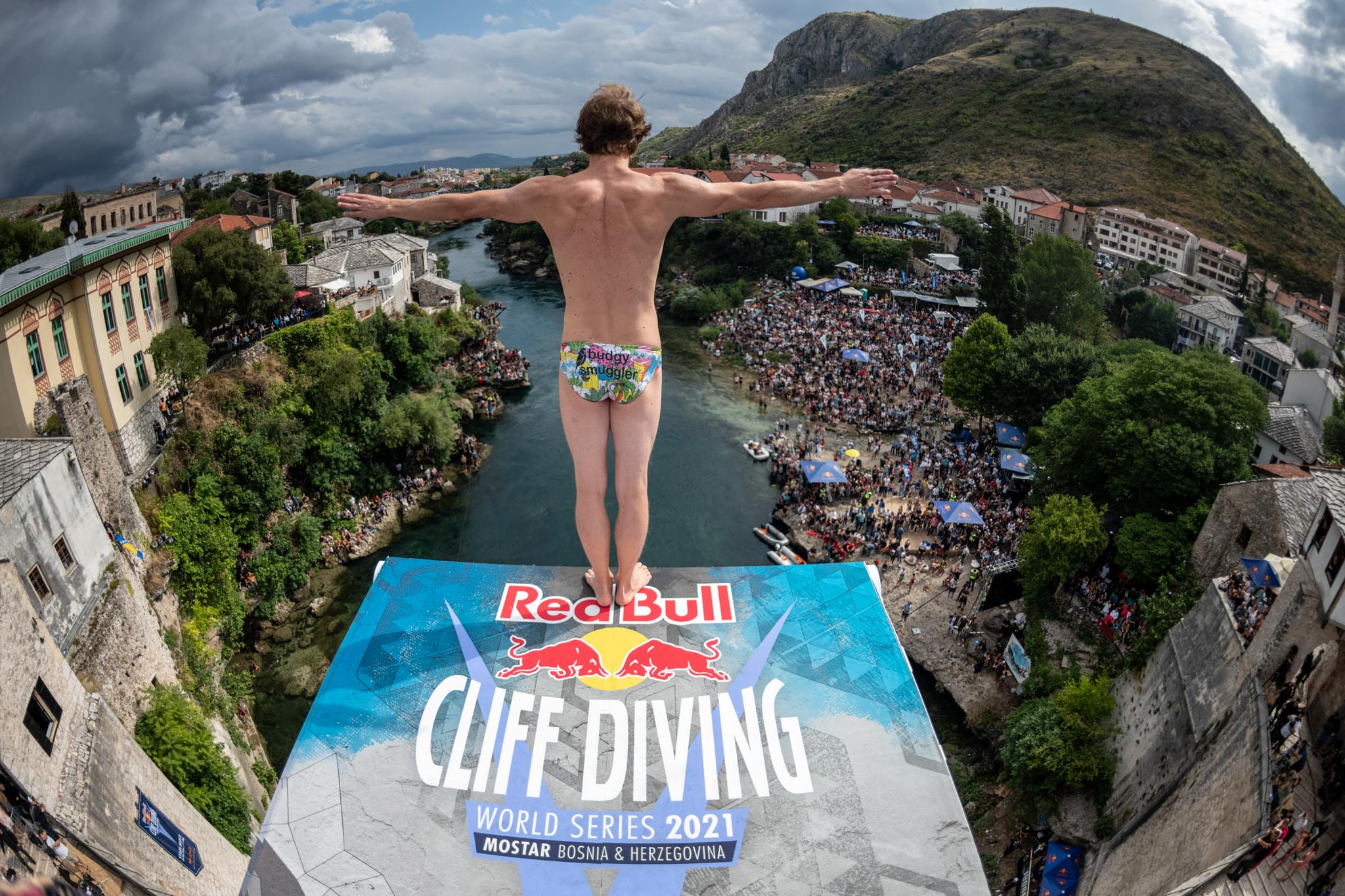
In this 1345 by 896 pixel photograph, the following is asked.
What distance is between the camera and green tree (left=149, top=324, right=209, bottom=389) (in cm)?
2616

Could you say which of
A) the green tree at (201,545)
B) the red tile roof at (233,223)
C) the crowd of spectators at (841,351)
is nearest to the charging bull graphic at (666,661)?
the green tree at (201,545)

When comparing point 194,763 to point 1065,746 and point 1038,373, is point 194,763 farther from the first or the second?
point 1038,373

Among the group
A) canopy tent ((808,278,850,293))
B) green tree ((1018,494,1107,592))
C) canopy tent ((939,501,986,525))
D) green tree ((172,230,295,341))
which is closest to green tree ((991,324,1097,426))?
canopy tent ((939,501,986,525))

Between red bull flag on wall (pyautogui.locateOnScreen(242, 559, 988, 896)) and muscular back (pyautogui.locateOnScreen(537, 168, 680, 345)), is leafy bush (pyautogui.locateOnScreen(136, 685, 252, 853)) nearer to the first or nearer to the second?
red bull flag on wall (pyautogui.locateOnScreen(242, 559, 988, 896))

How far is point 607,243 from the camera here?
236 inches

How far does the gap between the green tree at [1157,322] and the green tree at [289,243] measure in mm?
56350

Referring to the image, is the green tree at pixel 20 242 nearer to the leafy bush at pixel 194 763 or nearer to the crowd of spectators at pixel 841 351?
the leafy bush at pixel 194 763

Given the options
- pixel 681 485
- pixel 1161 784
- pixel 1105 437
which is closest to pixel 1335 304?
pixel 1105 437

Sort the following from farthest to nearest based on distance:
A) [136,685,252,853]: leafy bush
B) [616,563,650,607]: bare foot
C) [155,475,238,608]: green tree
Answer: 1. [155,475,238,608]: green tree
2. [136,685,252,853]: leafy bush
3. [616,563,650,607]: bare foot

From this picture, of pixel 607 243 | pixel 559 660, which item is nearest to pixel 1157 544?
pixel 559 660

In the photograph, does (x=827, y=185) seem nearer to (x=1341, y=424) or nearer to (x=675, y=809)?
(x=675, y=809)

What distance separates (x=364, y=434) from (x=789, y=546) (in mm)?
18325

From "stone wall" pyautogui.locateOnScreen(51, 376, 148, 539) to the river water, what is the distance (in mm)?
7458

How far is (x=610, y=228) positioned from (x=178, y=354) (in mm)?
25787
